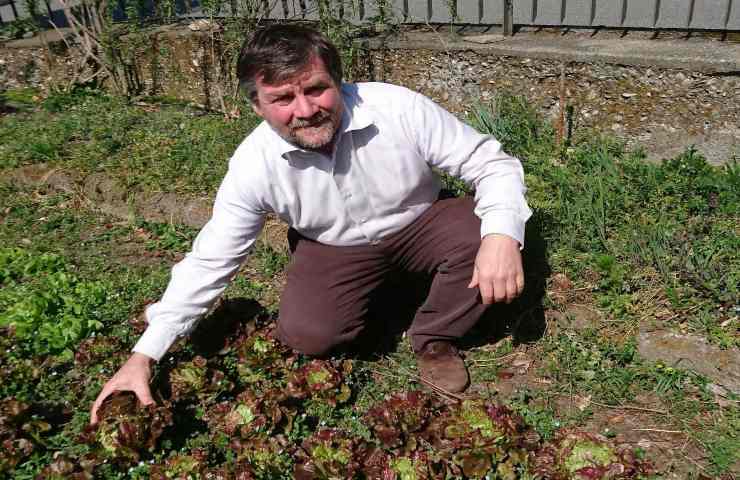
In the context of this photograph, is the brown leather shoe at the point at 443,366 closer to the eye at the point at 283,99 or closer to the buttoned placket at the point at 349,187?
the buttoned placket at the point at 349,187

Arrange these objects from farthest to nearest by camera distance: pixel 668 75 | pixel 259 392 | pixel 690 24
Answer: pixel 690 24 < pixel 668 75 < pixel 259 392

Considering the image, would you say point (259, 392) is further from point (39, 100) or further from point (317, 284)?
point (39, 100)

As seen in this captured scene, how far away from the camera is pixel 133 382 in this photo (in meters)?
2.89

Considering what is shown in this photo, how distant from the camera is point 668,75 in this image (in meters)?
4.36

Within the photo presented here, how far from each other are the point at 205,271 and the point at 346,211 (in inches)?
25.0

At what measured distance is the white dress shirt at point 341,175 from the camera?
9.84 feet

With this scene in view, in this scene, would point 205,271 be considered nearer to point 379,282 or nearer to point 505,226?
point 379,282

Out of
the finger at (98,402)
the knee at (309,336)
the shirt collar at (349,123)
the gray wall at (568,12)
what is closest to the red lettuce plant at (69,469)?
the finger at (98,402)

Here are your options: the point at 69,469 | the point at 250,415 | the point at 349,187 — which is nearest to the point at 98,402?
the point at 69,469

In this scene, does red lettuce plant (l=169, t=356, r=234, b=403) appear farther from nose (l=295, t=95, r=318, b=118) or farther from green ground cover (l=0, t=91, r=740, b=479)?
nose (l=295, t=95, r=318, b=118)

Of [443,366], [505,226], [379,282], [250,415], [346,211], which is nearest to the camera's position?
[505,226]

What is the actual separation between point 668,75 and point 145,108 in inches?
171

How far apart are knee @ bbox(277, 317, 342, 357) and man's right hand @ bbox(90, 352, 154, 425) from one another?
0.65m

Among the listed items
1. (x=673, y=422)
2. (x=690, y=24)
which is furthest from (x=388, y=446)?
(x=690, y=24)
